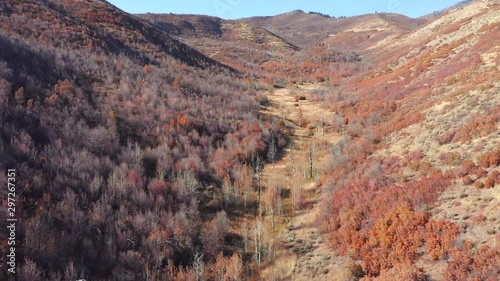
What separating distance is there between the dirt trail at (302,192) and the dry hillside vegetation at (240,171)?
0.09 metres

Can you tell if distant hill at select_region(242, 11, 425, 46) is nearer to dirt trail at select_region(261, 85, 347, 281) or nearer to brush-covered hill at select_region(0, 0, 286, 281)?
dirt trail at select_region(261, 85, 347, 281)

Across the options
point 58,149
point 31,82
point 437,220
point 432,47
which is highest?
point 432,47

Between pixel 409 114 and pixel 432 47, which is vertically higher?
pixel 432 47

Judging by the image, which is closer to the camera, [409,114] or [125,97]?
[409,114]

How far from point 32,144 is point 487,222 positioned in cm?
1735

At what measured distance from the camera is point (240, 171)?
67.6ft

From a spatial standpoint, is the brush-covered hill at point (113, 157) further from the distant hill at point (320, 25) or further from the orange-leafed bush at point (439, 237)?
the distant hill at point (320, 25)

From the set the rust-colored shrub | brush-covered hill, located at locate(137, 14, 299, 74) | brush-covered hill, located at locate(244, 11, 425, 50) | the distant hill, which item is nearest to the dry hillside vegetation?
the rust-colored shrub

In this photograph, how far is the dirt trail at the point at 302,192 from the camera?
1323 centimetres

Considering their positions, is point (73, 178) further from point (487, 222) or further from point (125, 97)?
point (487, 222)

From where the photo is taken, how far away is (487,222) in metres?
11.1

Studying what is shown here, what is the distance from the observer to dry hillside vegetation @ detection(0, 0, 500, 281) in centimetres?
1184

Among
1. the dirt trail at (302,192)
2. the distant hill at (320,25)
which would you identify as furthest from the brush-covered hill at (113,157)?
the distant hill at (320,25)

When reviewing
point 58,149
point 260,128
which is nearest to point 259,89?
point 260,128
